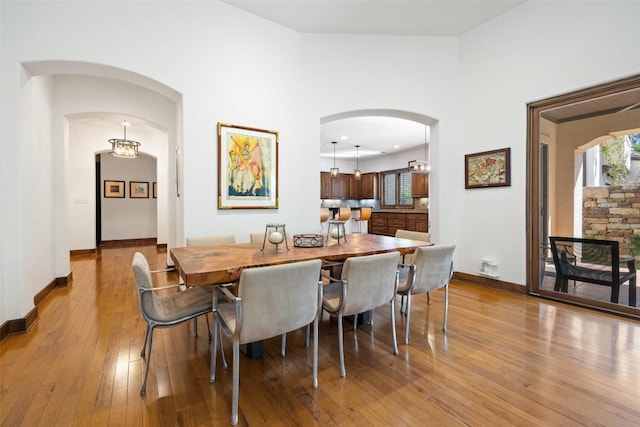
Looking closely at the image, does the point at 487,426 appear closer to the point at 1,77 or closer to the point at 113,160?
the point at 1,77

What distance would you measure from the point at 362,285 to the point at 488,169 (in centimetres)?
307

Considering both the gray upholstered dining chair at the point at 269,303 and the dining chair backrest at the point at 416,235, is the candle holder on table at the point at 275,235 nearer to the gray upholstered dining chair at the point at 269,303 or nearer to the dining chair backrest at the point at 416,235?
the gray upholstered dining chair at the point at 269,303

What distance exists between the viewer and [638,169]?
9.74 feet

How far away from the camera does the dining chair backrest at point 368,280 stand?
1.92m

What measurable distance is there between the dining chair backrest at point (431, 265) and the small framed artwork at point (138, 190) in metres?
8.59

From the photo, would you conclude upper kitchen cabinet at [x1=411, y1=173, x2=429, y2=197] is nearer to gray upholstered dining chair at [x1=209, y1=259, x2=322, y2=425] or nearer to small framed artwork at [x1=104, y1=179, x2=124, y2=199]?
gray upholstered dining chair at [x1=209, y1=259, x2=322, y2=425]

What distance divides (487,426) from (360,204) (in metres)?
9.43

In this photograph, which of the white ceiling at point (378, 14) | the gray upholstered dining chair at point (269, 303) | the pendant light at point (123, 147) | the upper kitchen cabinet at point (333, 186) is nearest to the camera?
the gray upholstered dining chair at point (269, 303)

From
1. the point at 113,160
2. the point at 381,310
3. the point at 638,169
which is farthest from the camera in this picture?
the point at 113,160

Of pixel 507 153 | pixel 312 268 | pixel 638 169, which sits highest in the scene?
pixel 507 153

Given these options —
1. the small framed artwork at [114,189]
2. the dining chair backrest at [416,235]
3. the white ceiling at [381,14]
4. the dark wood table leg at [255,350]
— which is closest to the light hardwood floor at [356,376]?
the dark wood table leg at [255,350]

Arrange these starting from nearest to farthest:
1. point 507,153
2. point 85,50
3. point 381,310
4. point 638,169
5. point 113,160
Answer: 1. point 85,50
2. point 638,169
3. point 381,310
4. point 507,153
5. point 113,160

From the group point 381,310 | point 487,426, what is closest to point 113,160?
point 381,310

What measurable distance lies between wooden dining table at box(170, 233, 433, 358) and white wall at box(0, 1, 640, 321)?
1.21m
